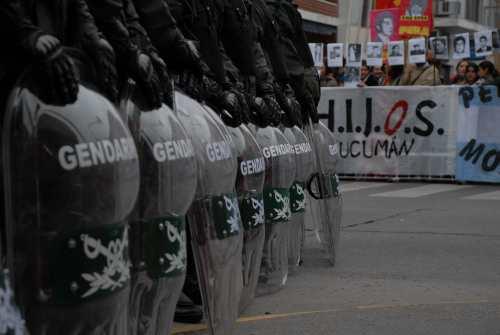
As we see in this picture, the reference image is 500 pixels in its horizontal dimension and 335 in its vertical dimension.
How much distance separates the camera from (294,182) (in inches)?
291

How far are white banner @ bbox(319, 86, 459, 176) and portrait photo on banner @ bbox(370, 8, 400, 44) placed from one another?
278 inches

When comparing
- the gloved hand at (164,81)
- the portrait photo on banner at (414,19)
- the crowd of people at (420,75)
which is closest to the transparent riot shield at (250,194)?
the gloved hand at (164,81)

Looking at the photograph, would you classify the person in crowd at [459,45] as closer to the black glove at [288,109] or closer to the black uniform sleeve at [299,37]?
the black uniform sleeve at [299,37]

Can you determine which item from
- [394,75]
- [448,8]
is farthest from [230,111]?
[448,8]

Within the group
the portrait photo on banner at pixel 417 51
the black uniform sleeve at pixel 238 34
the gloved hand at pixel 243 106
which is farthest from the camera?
the portrait photo on banner at pixel 417 51

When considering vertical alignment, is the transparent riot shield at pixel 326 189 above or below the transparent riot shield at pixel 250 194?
below

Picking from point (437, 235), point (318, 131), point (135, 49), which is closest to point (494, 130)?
point (437, 235)

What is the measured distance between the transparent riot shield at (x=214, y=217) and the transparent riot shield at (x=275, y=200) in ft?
6.22

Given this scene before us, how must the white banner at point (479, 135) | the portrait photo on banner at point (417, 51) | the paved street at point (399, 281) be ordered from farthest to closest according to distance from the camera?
the portrait photo on banner at point (417, 51), the white banner at point (479, 135), the paved street at point (399, 281)

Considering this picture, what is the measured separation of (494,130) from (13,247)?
1464 cm

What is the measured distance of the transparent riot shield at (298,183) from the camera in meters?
7.20

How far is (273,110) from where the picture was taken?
6750 mm

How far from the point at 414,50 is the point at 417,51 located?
0.19ft

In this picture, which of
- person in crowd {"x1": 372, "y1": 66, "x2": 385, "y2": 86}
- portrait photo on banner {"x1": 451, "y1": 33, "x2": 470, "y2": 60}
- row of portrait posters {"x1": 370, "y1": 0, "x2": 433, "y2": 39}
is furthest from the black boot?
row of portrait posters {"x1": 370, "y1": 0, "x2": 433, "y2": 39}
